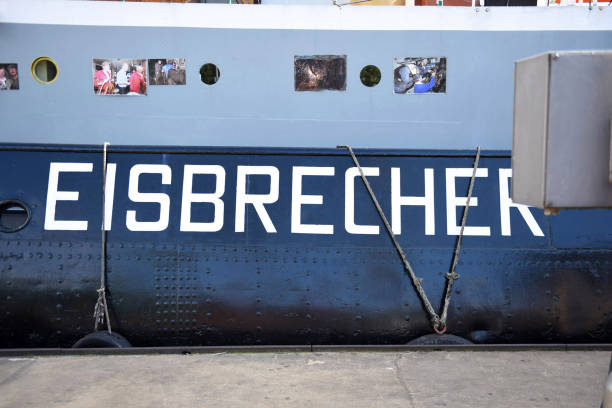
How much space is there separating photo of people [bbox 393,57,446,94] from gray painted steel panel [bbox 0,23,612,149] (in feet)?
0.32

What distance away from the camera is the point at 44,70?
26.1ft

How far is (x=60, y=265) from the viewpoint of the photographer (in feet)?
17.9

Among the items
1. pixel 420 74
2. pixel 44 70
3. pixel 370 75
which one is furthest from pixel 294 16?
pixel 44 70

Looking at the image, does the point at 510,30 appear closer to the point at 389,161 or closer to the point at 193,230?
the point at 389,161

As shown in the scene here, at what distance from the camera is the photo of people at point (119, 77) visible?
789 cm

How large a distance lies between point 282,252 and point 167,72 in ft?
12.0

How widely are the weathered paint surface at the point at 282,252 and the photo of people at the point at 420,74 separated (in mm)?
2357

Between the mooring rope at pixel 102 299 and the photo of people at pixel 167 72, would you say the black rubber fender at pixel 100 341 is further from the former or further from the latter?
the photo of people at pixel 167 72

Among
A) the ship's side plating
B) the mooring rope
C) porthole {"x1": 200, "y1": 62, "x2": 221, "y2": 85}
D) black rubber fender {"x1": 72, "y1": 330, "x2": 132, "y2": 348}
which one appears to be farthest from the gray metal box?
porthole {"x1": 200, "y1": 62, "x2": 221, "y2": 85}

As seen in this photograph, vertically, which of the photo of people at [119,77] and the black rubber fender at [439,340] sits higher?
the photo of people at [119,77]

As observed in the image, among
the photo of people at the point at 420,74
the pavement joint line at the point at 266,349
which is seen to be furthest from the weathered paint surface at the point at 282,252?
the photo of people at the point at 420,74

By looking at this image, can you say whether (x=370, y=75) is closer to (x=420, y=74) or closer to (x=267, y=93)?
(x=420, y=74)

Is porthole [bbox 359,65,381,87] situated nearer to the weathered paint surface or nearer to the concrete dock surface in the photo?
the weathered paint surface

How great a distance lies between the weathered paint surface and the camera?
5395mm
